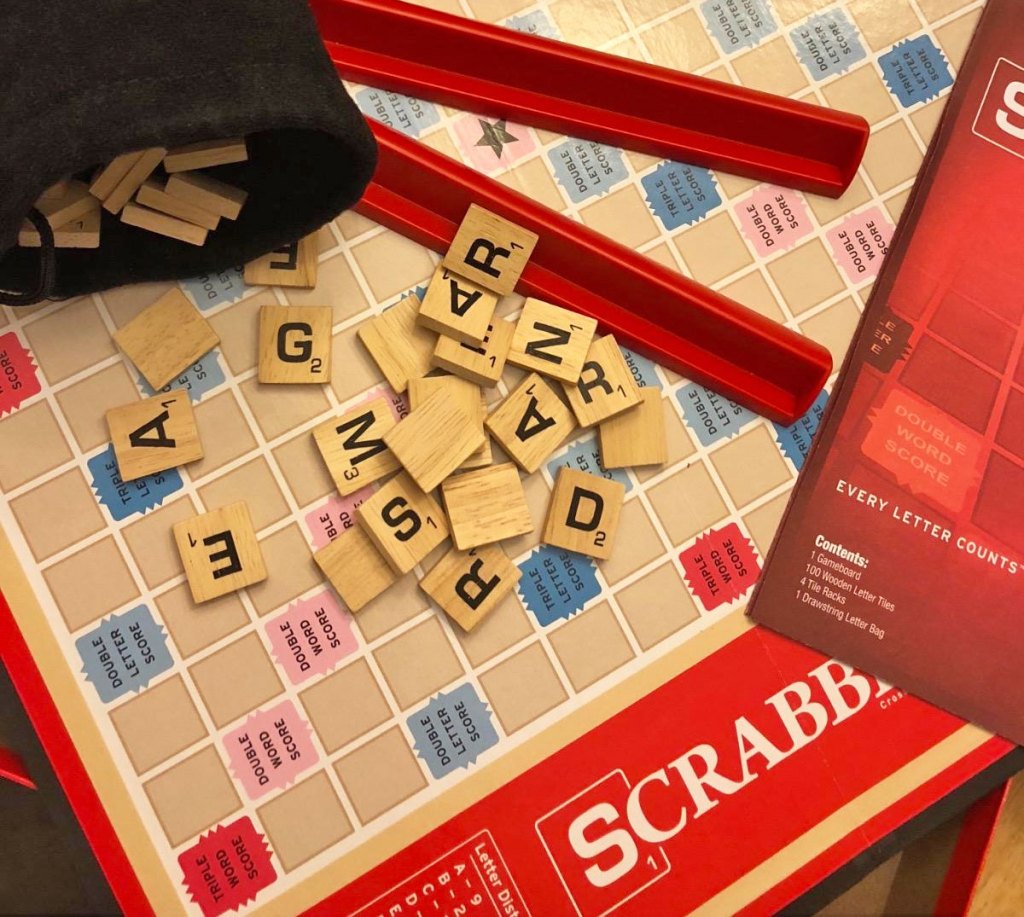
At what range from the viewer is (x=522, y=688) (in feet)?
2.97

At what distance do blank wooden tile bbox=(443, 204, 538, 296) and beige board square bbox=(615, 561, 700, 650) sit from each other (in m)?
0.35

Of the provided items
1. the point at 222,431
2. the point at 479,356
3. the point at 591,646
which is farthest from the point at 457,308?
the point at 591,646

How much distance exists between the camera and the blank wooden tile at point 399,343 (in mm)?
917

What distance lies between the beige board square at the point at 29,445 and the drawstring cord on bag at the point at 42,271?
11 cm

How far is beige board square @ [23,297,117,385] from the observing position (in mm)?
904

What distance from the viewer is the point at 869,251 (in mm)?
995

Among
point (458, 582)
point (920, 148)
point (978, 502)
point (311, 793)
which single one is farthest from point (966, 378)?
point (311, 793)

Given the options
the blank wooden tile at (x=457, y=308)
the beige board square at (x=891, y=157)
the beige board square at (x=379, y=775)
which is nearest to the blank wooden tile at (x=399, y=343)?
the blank wooden tile at (x=457, y=308)

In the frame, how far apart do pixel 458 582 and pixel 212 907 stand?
15.2 inches

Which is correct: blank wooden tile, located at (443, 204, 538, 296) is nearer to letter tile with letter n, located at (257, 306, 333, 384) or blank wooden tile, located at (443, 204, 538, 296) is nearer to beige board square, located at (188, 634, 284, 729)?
letter tile with letter n, located at (257, 306, 333, 384)

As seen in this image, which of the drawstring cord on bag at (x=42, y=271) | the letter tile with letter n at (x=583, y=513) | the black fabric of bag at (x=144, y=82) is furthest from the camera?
the letter tile with letter n at (x=583, y=513)

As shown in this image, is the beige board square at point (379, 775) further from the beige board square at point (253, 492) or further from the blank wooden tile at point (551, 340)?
the blank wooden tile at point (551, 340)

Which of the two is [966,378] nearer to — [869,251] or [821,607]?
[869,251]

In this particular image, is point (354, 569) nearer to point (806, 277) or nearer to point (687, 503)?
point (687, 503)
